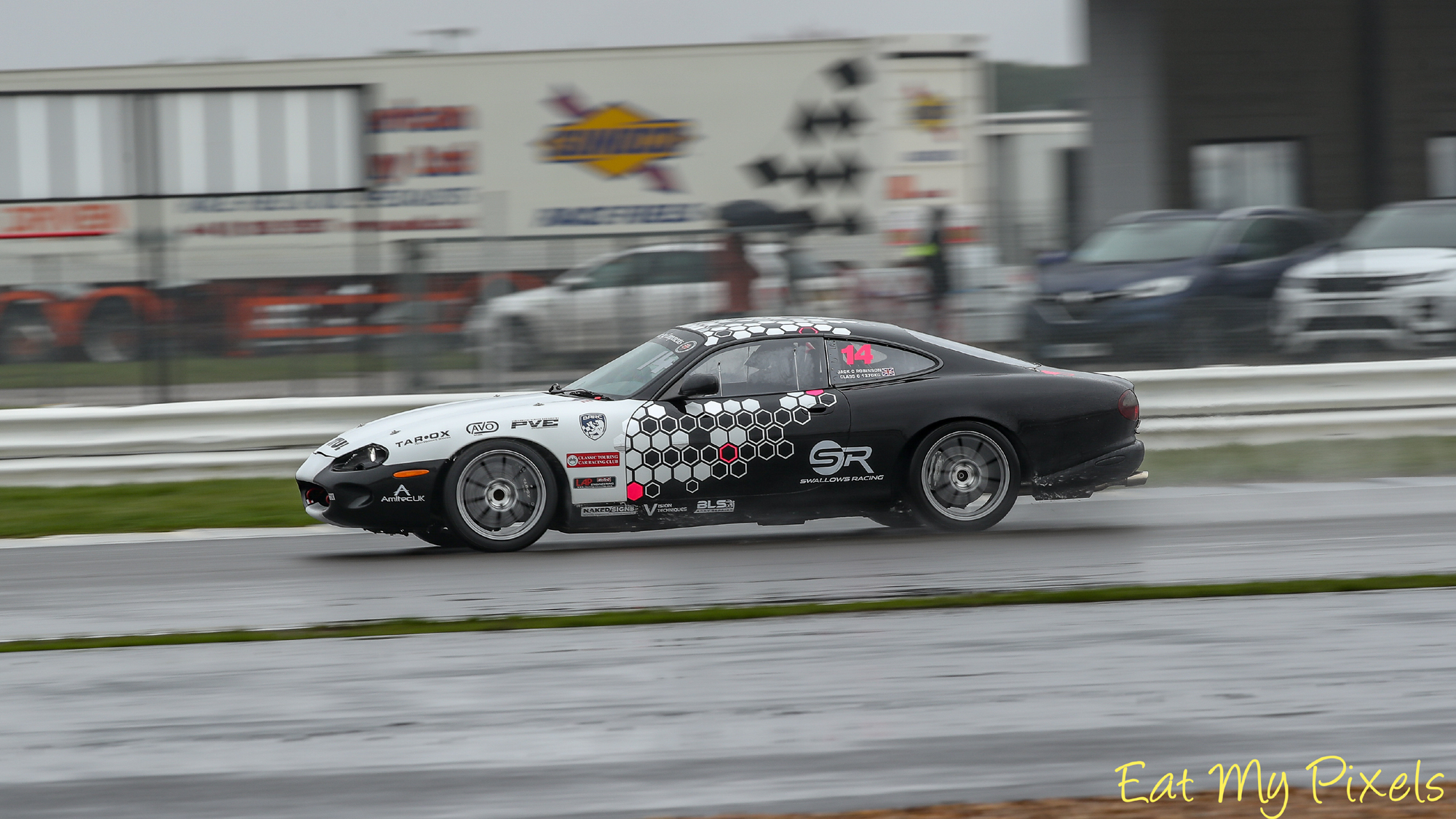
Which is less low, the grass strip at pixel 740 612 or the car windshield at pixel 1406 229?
the car windshield at pixel 1406 229

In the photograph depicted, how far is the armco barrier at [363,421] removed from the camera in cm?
1180

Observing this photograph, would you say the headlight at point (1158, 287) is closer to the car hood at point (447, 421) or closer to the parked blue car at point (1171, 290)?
the parked blue car at point (1171, 290)

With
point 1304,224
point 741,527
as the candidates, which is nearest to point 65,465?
point 741,527

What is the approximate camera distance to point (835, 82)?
755 inches

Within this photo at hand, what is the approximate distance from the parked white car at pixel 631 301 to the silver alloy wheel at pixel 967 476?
14.3 feet

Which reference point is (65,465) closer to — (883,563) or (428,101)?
(883,563)

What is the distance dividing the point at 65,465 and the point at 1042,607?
26.5ft

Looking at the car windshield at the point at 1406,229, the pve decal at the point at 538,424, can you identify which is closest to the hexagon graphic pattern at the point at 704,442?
the pve decal at the point at 538,424

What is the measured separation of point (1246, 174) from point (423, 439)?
1871cm

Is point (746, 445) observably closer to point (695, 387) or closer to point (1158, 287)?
point (695, 387)

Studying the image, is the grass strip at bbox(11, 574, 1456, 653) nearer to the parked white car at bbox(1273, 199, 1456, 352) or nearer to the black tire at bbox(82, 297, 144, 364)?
the parked white car at bbox(1273, 199, 1456, 352)

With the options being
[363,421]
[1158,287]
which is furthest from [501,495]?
[1158,287]

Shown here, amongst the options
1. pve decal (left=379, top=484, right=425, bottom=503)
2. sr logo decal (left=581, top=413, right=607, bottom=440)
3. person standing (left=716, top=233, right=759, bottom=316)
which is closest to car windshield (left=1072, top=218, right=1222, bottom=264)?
person standing (left=716, top=233, right=759, bottom=316)

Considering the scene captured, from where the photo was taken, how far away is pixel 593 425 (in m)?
8.34
